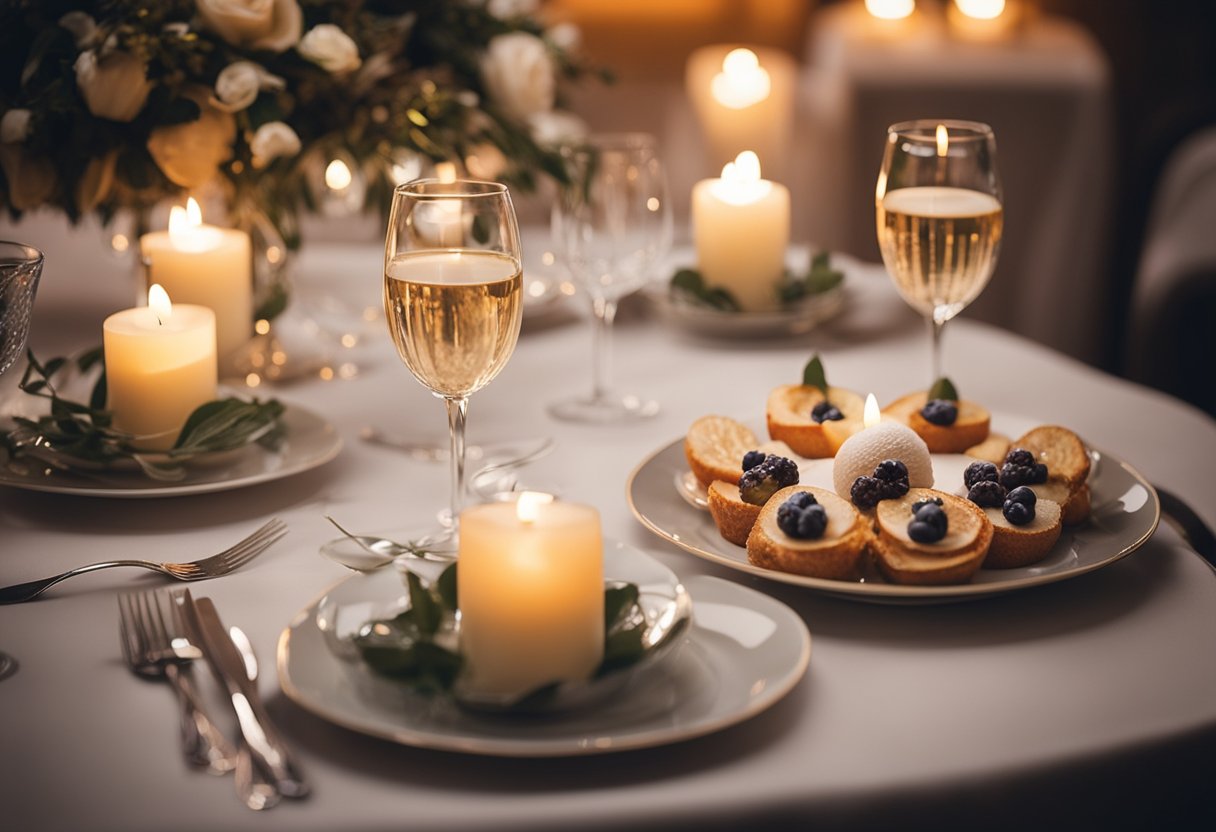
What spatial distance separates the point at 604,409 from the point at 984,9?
346cm

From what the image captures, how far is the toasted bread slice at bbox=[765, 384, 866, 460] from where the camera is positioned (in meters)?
1.28

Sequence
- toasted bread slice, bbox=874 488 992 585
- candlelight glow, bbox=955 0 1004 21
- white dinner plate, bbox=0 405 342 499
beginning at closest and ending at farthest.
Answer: toasted bread slice, bbox=874 488 992 585 → white dinner plate, bbox=0 405 342 499 → candlelight glow, bbox=955 0 1004 21

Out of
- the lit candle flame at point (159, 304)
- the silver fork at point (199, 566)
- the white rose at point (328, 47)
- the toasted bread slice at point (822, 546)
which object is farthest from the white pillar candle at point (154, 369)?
the toasted bread slice at point (822, 546)

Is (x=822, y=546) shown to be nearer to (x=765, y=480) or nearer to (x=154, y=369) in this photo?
(x=765, y=480)

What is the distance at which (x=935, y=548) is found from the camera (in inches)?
40.4

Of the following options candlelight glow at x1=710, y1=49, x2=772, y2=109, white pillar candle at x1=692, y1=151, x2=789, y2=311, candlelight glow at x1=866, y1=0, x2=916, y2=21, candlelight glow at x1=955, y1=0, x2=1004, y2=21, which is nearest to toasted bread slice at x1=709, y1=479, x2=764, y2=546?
white pillar candle at x1=692, y1=151, x2=789, y2=311

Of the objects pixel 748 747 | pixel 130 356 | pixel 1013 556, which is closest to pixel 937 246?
pixel 1013 556

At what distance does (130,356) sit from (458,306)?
15.5 inches

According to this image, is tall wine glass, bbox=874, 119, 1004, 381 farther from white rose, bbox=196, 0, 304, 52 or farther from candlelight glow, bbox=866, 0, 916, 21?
candlelight glow, bbox=866, 0, 916, 21

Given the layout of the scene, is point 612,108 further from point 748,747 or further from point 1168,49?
point 748,747

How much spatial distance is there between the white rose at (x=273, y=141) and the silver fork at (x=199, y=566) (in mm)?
551

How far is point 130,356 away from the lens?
1.31 meters

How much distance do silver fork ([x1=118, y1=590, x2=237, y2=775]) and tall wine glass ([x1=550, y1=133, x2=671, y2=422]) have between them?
0.65 metres

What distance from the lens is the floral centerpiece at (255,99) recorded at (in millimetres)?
1499
